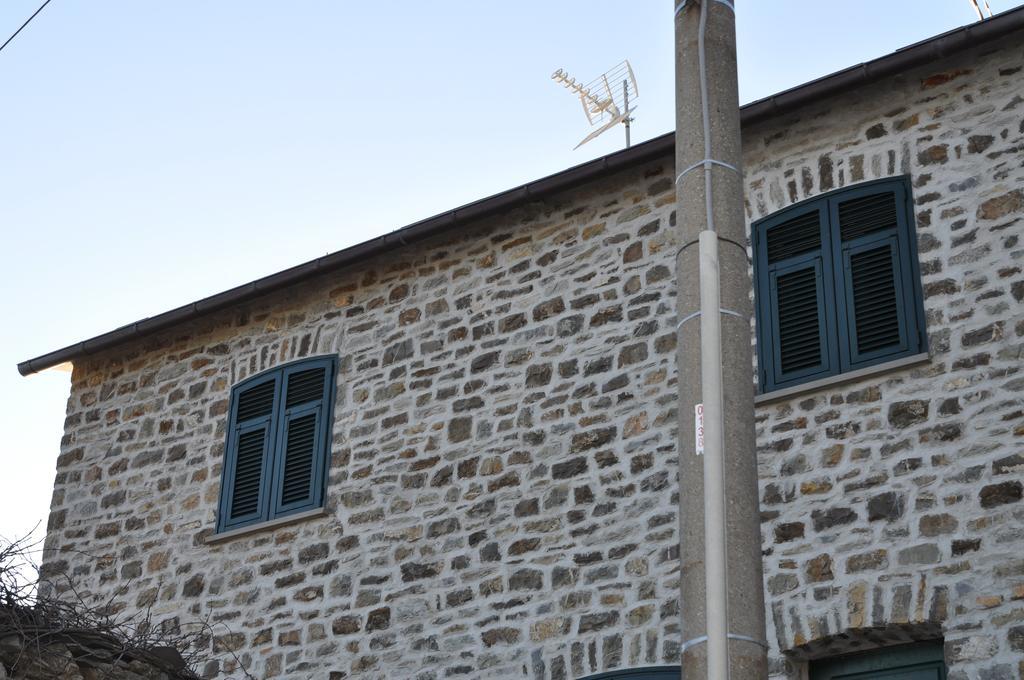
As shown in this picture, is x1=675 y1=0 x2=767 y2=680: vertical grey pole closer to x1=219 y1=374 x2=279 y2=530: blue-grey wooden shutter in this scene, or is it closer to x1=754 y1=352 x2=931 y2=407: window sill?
x1=754 y1=352 x2=931 y2=407: window sill

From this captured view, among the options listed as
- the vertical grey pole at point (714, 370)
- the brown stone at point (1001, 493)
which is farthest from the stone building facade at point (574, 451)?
the vertical grey pole at point (714, 370)

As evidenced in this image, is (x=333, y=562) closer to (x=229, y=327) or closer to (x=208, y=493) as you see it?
(x=208, y=493)

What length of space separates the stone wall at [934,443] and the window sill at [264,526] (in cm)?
362

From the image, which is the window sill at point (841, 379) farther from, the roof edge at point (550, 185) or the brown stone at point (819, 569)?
the roof edge at point (550, 185)

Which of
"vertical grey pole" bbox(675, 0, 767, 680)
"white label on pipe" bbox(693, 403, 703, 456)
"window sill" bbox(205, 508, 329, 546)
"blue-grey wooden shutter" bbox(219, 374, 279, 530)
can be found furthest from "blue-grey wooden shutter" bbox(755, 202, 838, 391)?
"white label on pipe" bbox(693, 403, 703, 456)

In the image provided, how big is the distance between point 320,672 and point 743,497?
6.94 meters

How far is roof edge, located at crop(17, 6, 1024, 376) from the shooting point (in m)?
8.80

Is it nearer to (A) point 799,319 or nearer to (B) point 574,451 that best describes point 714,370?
(A) point 799,319

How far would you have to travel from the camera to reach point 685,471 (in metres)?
3.75

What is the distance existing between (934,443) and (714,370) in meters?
4.65

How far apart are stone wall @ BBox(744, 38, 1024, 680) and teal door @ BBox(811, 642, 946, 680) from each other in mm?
102

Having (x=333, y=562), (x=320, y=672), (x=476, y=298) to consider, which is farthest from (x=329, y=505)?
(x=476, y=298)

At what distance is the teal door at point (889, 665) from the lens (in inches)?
306

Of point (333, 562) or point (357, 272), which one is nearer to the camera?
point (333, 562)
